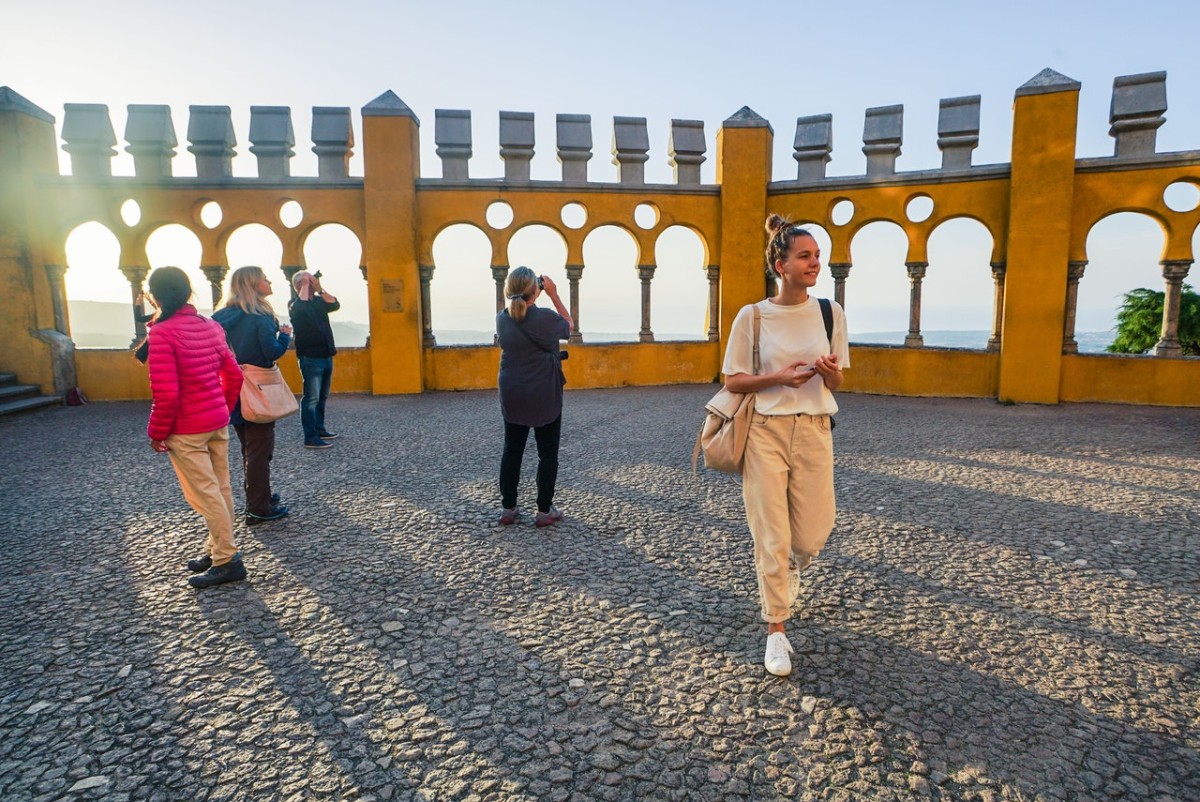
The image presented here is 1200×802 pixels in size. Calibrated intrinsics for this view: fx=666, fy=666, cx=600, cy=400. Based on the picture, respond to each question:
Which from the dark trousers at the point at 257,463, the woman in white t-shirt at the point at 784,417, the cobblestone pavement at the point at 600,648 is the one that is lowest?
the cobblestone pavement at the point at 600,648

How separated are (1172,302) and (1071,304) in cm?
148

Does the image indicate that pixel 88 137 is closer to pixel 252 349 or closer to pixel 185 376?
pixel 252 349

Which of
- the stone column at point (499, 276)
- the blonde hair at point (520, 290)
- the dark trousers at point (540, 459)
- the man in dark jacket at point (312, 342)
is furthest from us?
the stone column at point (499, 276)

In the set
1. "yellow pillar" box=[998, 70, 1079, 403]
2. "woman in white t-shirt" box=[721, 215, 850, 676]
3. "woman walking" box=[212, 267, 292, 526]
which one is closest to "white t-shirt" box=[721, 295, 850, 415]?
"woman in white t-shirt" box=[721, 215, 850, 676]

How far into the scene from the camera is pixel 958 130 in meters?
11.2

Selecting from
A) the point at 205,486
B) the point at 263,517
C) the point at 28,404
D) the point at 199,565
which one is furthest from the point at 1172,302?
the point at 28,404

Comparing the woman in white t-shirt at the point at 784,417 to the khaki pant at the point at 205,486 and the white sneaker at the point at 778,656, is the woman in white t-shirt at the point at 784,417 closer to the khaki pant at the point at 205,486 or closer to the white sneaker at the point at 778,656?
the white sneaker at the point at 778,656

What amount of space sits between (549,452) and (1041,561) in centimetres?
322

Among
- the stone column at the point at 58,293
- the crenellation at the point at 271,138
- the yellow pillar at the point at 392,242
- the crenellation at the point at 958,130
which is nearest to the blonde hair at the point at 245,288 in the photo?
the yellow pillar at the point at 392,242

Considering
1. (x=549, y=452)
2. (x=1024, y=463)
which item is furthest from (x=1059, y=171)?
(x=549, y=452)

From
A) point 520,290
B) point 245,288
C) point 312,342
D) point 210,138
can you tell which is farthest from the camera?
Result: point 210,138

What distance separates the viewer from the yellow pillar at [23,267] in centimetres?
1134

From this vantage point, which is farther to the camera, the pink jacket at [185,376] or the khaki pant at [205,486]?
the khaki pant at [205,486]

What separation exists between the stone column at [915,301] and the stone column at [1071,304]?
2.10 metres
